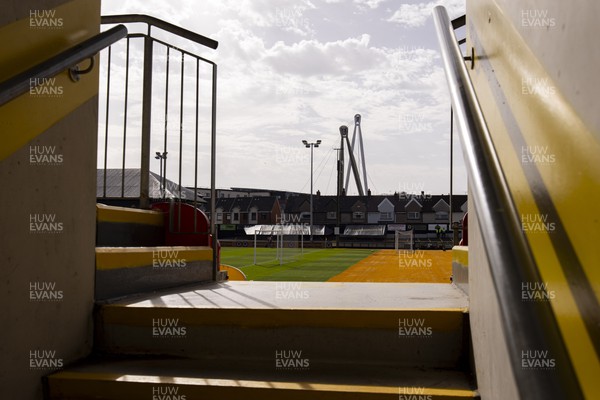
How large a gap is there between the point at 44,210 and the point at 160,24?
2.66 metres

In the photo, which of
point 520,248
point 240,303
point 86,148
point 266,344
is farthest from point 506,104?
point 86,148

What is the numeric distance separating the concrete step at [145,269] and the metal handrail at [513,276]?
2270 millimetres

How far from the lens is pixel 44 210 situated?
236 cm

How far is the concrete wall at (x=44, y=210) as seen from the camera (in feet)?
6.93

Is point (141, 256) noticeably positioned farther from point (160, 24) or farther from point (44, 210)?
point (160, 24)

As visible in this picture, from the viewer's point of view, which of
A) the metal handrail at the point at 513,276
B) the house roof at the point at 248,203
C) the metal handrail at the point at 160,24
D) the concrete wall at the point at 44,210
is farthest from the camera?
the house roof at the point at 248,203

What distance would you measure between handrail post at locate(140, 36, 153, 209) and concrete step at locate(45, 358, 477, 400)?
221cm

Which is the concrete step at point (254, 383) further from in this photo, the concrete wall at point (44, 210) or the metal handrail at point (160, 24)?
the metal handrail at point (160, 24)

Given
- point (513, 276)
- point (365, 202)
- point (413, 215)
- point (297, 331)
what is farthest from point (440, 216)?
point (513, 276)

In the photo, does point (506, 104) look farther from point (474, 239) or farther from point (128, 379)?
point (128, 379)

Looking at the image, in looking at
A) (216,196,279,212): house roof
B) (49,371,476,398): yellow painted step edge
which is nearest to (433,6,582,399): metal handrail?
(49,371,476,398): yellow painted step edge

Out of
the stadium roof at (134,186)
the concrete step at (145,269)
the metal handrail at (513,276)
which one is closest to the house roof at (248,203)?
the stadium roof at (134,186)

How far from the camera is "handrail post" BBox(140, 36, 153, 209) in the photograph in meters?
4.33

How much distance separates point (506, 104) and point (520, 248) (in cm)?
87
